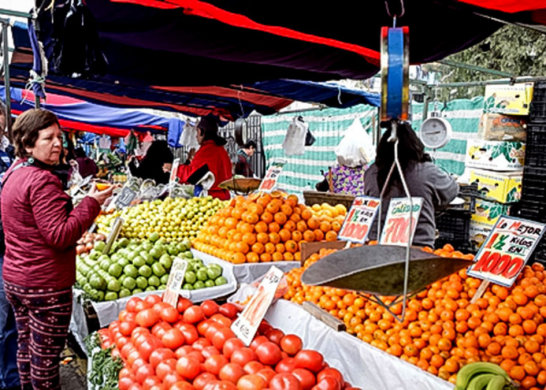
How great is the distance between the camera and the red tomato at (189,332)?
81.7 inches

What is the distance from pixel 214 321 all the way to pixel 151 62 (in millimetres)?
3669

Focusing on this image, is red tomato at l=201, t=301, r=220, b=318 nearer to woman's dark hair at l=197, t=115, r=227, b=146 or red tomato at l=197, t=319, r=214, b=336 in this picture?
red tomato at l=197, t=319, r=214, b=336

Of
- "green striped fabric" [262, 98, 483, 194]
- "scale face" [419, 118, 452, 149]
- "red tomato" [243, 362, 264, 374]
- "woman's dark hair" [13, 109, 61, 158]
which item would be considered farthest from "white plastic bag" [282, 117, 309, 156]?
"red tomato" [243, 362, 264, 374]

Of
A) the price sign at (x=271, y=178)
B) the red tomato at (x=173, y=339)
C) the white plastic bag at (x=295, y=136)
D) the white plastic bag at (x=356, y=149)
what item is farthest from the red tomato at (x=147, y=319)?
the white plastic bag at (x=295, y=136)

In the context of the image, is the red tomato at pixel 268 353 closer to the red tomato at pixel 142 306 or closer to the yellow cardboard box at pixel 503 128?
the red tomato at pixel 142 306

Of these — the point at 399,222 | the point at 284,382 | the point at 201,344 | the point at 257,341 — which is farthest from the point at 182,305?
the point at 399,222

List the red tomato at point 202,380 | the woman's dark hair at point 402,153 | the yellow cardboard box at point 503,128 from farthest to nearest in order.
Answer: the yellow cardboard box at point 503,128 → the woman's dark hair at point 402,153 → the red tomato at point 202,380

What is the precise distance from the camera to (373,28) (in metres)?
3.36

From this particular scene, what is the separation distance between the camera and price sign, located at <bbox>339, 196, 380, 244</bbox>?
2.40 m

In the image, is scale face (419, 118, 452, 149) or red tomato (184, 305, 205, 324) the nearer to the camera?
red tomato (184, 305, 205, 324)

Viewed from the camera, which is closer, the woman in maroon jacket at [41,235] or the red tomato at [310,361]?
the red tomato at [310,361]

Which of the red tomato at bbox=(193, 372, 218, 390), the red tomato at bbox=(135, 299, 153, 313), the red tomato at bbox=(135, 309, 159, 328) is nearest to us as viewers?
the red tomato at bbox=(193, 372, 218, 390)

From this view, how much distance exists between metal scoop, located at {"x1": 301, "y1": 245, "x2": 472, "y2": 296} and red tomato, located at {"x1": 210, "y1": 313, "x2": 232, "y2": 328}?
0.79 meters

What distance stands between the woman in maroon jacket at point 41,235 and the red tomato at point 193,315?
73 cm
